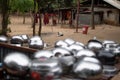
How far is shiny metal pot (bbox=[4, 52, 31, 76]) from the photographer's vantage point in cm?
423

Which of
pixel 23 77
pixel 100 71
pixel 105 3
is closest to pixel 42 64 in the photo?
pixel 23 77

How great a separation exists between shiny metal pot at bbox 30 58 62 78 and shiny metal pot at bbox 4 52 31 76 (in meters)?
0.18

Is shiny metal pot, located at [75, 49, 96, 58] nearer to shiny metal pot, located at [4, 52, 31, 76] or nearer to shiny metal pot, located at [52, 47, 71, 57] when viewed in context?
shiny metal pot, located at [52, 47, 71, 57]

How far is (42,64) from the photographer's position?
4012 millimetres

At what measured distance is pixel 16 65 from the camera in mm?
4215

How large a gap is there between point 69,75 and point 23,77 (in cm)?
59

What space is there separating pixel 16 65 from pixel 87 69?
33.7 inches

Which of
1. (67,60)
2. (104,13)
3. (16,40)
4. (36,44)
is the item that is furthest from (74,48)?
(104,13)

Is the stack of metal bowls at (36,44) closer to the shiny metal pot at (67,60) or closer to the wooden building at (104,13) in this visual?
the shiny metal pot at (67,60)

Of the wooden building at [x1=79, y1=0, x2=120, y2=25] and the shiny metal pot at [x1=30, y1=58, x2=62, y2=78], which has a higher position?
the shiny metal pot at [x1=30, y1=58, x2=62, y2=78]

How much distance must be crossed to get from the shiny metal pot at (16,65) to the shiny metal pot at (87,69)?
0.61 m

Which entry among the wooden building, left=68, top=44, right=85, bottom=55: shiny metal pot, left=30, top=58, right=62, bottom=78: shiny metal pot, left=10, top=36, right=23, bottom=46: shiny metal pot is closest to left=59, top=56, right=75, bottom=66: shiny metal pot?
left=30, top=58, right=62, bottom=78: shiny metal pot

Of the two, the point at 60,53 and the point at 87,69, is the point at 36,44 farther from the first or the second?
the point at 87,69

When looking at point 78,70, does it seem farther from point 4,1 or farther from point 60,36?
point 60,36
